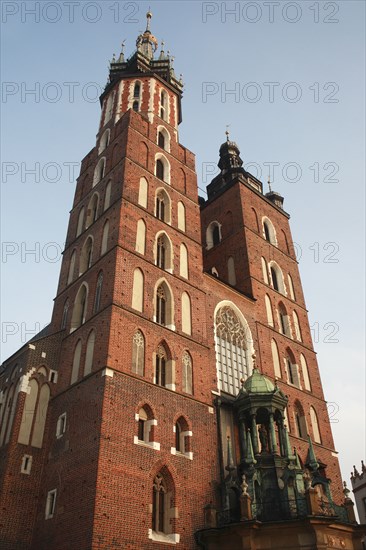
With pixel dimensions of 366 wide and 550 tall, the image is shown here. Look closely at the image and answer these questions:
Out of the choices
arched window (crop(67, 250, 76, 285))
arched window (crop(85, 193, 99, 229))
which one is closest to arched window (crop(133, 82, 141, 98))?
arched window (crop(85, 193, 99, 229))

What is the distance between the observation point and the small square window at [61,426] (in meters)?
19.1

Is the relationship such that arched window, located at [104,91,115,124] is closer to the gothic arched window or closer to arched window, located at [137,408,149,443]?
arched window, located at [137,408,149,443]

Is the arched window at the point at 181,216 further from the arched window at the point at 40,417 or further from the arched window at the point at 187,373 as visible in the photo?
the arched window at the point at 40,417

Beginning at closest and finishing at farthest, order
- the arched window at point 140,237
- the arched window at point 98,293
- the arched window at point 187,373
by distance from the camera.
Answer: the arched window at point 187,373 < the arched window at point 98,293 < the arched window at point 140,237

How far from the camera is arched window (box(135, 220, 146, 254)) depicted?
23078 millimetres

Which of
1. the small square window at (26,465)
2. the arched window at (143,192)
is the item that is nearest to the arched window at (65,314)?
the arched window at (143,192)

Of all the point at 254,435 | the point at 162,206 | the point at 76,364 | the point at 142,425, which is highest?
the point at 162,206

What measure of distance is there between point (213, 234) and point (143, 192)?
9577mm

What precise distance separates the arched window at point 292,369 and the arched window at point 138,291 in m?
9.94

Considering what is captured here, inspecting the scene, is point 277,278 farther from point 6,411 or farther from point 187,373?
point 6,411

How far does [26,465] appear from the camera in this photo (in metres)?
18.7

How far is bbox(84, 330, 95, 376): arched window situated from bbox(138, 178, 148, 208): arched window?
24.5ft

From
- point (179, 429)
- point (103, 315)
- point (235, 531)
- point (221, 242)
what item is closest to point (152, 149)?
point (221, 242)

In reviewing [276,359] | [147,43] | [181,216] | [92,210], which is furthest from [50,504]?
[147,43]
